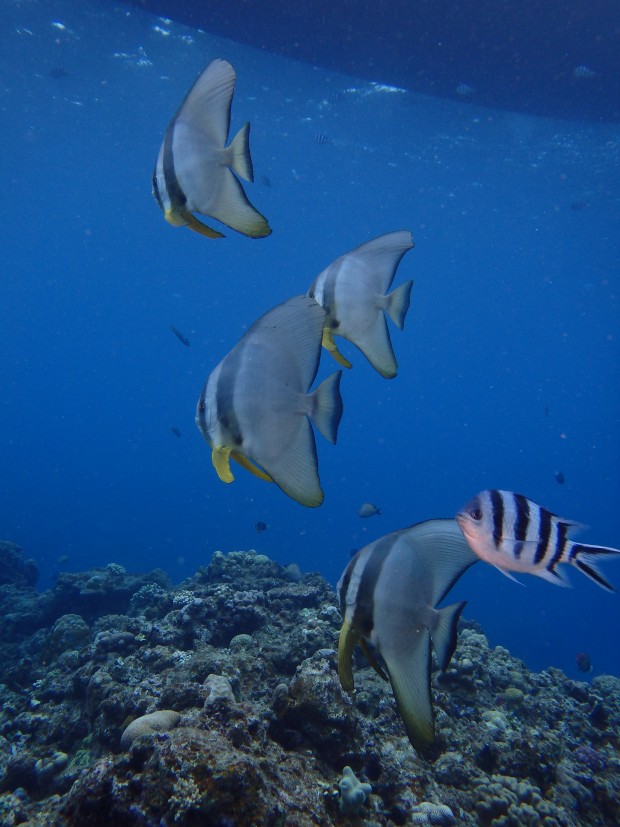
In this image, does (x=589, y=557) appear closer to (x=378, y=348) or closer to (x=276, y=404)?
(x=378, y=348)

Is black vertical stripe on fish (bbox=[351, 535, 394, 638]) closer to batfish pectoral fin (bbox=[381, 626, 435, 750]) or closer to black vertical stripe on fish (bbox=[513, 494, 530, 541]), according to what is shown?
batfish pectoral fin (bbox=[381, 626, 435, 750])

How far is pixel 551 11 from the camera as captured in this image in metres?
15.0

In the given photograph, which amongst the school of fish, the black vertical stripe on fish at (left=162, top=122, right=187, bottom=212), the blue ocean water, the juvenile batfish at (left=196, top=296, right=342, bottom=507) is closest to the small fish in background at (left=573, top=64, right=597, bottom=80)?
the blue ocean water

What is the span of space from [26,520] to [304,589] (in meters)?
48.0

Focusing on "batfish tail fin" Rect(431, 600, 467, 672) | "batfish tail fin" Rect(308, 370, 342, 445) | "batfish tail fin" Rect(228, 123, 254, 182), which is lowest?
"batfish tail fin" Rect(431, 600, 467, 672)

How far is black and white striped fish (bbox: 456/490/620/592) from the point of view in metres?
2.18

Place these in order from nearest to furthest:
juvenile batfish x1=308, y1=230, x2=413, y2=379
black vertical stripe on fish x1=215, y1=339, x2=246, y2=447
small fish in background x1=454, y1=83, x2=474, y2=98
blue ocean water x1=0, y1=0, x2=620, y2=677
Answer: black vertical stripe on fish x1=215, y1=339, x2=246, y2=447
juvenile batfish x1=308, y1=230, x2=413, y2=379
small fish in background x1=454, y1=83, x2=474, y2=98
blue ocean water x1=0, y1=0, x2=620, y2=677

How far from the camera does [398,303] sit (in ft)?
8.59

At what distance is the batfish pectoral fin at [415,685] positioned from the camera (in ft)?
6.66

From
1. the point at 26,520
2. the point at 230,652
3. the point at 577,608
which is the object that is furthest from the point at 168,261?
the point at 230,652

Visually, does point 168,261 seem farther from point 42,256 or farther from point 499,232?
point 499,232

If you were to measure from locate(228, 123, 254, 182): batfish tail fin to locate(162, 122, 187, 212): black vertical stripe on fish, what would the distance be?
23 centimetres

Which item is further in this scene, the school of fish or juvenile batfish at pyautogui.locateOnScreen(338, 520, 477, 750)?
juvenile batfish at pyautogui.locateOnScreen(338, 520, 477, 750)

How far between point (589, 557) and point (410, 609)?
0.77m
